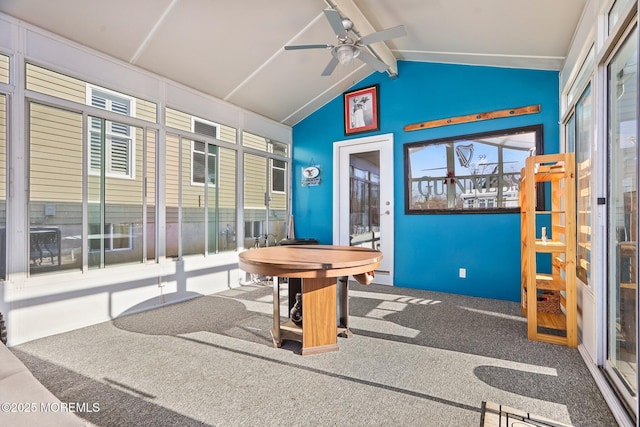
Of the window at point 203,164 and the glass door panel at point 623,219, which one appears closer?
the glass door panel at point 623,219

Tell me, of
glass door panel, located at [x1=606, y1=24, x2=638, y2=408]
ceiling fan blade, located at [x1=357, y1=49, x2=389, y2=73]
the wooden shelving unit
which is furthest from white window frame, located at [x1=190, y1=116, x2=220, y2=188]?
glass door panel, located at [x1=606, y1=24, x2=638, y2=408]

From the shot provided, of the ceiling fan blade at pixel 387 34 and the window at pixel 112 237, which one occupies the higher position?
the ceiling fan blade at pixel 387 34

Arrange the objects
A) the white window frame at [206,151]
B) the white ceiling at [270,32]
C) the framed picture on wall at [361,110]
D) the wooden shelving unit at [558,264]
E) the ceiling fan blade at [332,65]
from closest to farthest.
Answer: the wooden shelving unit at [558,264] → the white ceiling at [270,32] → the ceiling fan blade at [332,65] → the white window frame at [206,151] → the framed picture on wall at [361,110]

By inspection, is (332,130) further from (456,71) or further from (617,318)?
(617,318)

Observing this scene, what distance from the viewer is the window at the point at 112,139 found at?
3312 mm

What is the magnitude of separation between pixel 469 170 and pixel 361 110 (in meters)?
2.00

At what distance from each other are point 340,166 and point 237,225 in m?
2.01

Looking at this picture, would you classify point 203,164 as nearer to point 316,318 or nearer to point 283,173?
point 283,173

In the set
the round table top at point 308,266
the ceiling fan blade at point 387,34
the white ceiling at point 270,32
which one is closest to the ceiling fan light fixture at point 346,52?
the ceiling fan blade at point 387,34

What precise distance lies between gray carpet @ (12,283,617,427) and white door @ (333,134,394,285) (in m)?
1.89

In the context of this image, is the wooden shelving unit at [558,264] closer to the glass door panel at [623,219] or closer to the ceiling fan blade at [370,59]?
the glass door panel at [623,219]

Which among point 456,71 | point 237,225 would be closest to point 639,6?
point 456,71

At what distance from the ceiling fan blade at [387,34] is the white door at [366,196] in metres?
2.10

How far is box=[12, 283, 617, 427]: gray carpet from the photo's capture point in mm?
1734
